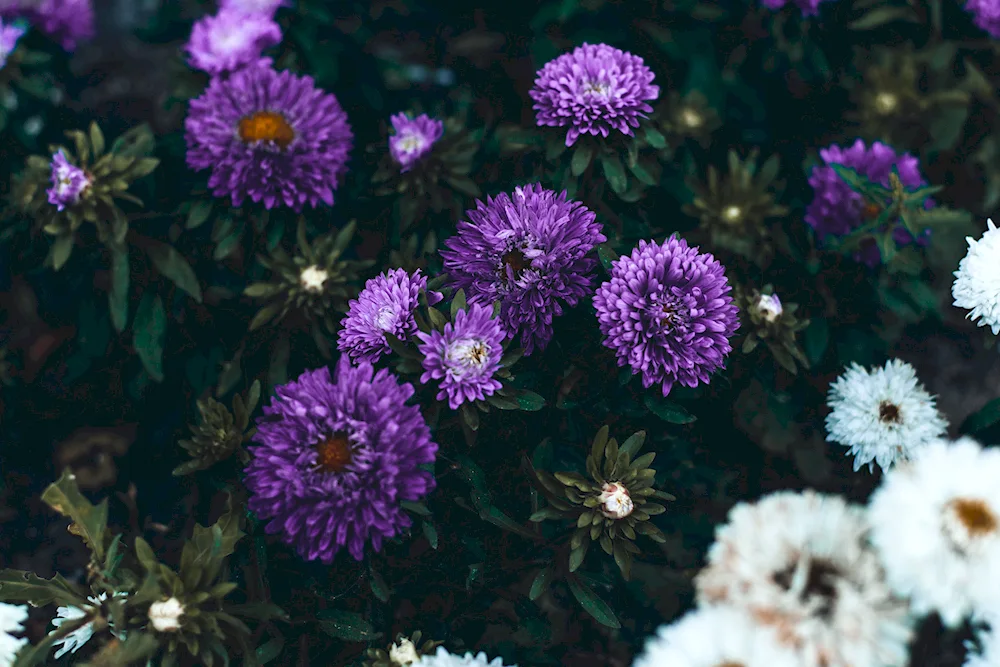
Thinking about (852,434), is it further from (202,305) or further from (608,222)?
(202,305)

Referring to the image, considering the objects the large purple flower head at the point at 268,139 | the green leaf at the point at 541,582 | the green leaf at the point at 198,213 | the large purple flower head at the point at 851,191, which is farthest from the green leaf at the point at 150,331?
the large purple flower head at the point at 851,191

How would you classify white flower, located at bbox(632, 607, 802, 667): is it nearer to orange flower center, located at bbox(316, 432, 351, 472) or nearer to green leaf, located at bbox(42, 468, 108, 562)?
orange flower center, located at bbox(316, 432, 351, 472)

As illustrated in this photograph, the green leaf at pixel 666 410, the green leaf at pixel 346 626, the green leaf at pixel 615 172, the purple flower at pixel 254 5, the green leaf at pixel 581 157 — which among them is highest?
the purple flower at pixel 254 5

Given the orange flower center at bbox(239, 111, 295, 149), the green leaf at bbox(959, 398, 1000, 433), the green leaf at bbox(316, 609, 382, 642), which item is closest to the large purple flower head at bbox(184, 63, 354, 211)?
the orange flower center at bbox(239, 111, 295, 149)

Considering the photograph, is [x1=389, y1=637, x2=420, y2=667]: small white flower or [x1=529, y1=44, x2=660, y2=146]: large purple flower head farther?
[x1=529, y1=44, x2=660, y2=146]: large purple flower head

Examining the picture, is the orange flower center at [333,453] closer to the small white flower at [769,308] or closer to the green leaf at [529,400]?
the green leaf at [529,400]

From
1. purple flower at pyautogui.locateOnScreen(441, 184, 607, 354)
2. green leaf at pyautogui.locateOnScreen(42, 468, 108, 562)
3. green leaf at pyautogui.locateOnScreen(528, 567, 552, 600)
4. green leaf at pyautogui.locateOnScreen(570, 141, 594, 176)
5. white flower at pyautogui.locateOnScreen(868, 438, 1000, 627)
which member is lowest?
green leaf at pyautogui.locateOnScreen(528, 567, 552, 600)

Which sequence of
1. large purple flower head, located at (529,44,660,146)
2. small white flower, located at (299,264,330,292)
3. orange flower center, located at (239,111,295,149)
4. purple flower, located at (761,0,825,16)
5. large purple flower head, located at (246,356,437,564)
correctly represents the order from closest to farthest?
1. large purple flower head, located at (246,356,437,564)
2. large purple flower head, located at (529,44,660,146)
3. small white flower, located at (299,264,330,292)
4. orange flower center, located at (239,111,295,149)
5. purple flower, located at (761,0,825,16)
